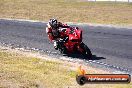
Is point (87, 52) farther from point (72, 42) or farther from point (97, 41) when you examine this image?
point (97, 41)

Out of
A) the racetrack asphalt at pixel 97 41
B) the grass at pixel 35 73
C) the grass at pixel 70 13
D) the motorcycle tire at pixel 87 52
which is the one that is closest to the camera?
the grass at pixel 35 73

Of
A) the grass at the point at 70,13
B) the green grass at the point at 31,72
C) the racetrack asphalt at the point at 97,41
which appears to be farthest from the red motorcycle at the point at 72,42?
the grass at the point at 70,13

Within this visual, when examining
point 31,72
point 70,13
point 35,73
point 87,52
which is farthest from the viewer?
point 70,13

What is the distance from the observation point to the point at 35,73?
15523 mm

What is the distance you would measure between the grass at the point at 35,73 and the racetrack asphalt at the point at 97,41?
8.17 ft

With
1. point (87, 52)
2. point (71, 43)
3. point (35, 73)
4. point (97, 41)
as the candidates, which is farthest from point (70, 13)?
point (35, 73)

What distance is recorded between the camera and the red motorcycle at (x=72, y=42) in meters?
19.6

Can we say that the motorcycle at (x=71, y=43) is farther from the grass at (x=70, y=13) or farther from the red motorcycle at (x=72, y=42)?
the grass at (x=70, y=13)

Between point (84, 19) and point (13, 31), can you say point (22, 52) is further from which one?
point (84, 19)

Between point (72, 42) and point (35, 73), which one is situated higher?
point (72, 42)

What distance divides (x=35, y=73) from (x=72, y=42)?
184 inches

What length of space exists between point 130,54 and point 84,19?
2067cm

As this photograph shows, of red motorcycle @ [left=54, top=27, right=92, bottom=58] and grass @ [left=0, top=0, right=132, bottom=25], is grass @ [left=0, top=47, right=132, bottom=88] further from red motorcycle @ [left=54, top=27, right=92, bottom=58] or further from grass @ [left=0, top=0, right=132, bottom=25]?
grass @ [left=0, top=0, right=132, bottom=25]

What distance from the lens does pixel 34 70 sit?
1617cm
